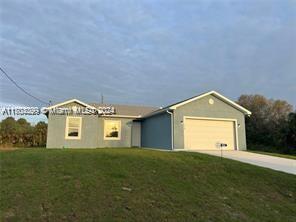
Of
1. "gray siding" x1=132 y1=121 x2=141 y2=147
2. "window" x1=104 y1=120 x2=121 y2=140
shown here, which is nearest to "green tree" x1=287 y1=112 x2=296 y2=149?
"gray siding" x1=132 y1=121 x2=141 y2=147

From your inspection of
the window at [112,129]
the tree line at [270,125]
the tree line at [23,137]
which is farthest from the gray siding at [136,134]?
the tree line at [270,125]

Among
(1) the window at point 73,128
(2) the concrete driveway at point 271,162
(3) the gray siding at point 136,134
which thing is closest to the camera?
(2) the concrete driveway at point 271,162

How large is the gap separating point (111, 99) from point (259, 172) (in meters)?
25.8

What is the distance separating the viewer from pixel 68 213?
5.72 m

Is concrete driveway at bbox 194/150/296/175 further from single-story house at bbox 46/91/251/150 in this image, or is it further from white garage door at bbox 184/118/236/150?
single-story house at bbox 46/91/251/150

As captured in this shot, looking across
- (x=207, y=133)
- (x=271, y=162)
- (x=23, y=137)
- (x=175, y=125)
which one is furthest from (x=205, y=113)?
(x=23, y=137)

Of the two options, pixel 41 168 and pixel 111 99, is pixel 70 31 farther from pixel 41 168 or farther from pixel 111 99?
pixel 111 99

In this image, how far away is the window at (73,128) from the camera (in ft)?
64.0

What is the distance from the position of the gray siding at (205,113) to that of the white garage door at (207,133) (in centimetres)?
43

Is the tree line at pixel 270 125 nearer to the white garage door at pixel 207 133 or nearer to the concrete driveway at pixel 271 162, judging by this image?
the white garage door at pixel 207 133

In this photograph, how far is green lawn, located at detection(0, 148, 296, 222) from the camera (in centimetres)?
594

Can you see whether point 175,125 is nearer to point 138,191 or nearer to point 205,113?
point 205,113

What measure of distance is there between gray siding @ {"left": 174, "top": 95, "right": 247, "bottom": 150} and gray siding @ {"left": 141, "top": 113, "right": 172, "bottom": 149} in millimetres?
607

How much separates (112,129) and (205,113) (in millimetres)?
7814
